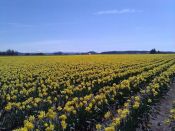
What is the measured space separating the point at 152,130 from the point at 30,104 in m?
3.86

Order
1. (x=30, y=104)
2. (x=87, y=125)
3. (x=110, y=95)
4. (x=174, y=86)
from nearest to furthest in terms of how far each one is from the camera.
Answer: (x=87, y=125)
(x=30, y=104)
(x=110, y=95)
(x=174, y=86)

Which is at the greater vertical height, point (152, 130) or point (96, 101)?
point (96, 101)

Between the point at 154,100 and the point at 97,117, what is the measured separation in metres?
3.19

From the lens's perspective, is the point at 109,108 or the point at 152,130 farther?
the point at 109,108

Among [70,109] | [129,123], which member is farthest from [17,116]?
[129,123]

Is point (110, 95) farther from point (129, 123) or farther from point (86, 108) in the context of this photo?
point (129, 123)

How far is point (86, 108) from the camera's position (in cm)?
891

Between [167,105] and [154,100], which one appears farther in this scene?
[167,105]

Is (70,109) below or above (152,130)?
above

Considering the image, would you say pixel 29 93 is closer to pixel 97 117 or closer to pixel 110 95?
pixel 110 95

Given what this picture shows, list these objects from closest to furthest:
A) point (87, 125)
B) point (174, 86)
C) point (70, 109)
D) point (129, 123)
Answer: point (129, 123)
point (70, 109)
point (87, 125)
point (174, 86)

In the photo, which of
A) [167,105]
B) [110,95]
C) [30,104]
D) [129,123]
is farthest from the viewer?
[167,105]

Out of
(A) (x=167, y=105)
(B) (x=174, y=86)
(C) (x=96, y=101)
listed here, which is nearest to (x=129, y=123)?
(C) (x=96, y=101)

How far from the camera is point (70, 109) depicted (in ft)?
28.0
